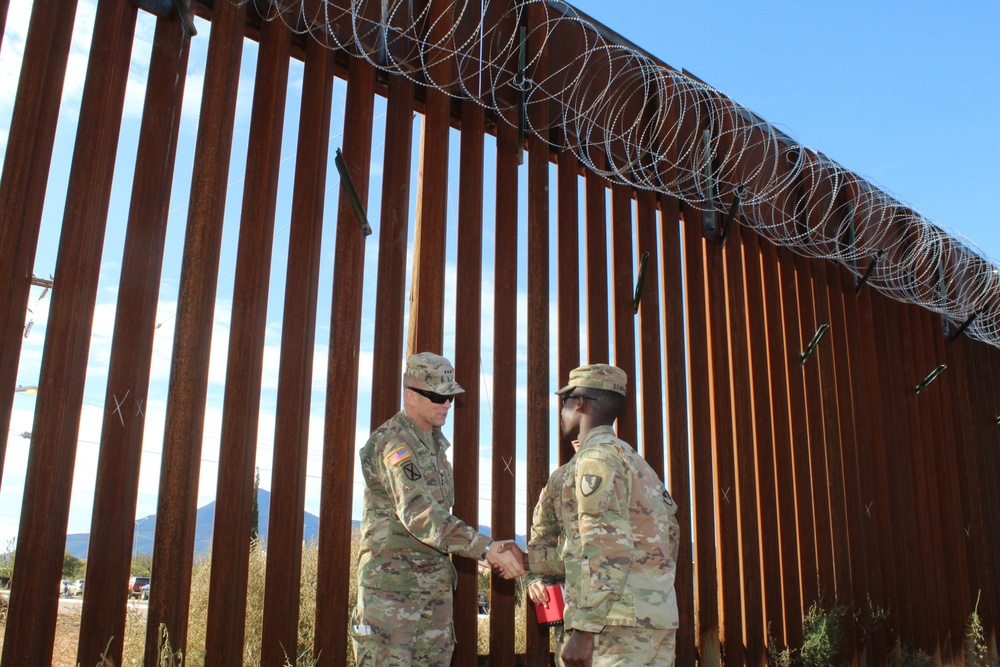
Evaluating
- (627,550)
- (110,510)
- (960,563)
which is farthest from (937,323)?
(110,510)

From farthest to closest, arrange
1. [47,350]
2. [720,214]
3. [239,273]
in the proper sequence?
[720,214] < [239,273] < [47,350]

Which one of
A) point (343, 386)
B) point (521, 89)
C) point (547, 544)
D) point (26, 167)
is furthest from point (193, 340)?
point (521, 89)

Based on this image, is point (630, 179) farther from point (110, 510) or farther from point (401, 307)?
point (110, 510)

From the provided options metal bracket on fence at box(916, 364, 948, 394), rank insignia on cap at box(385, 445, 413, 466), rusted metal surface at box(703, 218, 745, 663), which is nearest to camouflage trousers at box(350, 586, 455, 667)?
rank insignia on cap at box(385, 445, 413, 466)

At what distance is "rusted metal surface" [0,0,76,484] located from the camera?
11.5ft

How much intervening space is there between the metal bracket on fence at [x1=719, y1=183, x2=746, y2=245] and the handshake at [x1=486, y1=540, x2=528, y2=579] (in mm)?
3619

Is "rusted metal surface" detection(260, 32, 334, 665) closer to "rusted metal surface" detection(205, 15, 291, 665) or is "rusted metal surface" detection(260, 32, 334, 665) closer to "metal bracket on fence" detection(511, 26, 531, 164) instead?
"rusted metal surface" detection(205, 15, 291, 665)

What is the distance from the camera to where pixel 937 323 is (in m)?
8.95

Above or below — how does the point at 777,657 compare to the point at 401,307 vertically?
below

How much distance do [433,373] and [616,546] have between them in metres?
1.13

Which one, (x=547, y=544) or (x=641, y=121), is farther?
(x=641, y=121)

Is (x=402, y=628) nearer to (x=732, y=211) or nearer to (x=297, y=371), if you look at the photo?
(x=297, y=371)

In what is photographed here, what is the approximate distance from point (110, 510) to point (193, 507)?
330mm

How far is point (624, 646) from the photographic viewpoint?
2914mm
